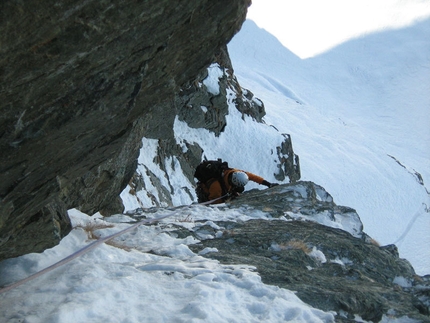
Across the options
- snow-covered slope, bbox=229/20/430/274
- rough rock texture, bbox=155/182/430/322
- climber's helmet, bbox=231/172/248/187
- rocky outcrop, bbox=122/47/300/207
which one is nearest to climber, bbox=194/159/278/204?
climber's helmet, bbox=231/172/248/187

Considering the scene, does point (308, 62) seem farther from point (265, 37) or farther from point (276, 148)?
point (276, 148)

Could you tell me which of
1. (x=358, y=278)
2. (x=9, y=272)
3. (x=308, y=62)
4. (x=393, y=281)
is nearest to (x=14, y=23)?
(x=9, y=272)

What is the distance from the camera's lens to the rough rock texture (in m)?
5.13

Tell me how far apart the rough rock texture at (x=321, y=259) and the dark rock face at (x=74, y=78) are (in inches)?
90.3

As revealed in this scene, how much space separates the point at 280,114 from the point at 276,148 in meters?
20.6

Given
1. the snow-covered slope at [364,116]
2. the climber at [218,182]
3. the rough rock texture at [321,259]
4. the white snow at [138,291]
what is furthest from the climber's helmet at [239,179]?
the snow-covered slope at [364,116]

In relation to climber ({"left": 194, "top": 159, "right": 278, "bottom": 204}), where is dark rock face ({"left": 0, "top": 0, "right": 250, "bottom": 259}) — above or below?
above

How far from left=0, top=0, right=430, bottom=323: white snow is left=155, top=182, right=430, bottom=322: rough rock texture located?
179 mm

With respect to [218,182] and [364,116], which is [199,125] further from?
[364,116]

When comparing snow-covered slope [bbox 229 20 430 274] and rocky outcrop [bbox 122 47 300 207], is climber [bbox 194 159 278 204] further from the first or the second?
snow-covered slope [bbox 229 20 430 274]

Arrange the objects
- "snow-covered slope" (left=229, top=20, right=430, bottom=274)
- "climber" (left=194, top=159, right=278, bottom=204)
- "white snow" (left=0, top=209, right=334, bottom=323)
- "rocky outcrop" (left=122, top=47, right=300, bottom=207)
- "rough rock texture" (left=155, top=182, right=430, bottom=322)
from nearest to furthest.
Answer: "white snow" (left=0, top=209, right=334, bottom=323), "rough rock texture" (left=155, top=182, right=430, bottom=322), "climber" (left=194, top=159, right=278, bottom=204), "rocky outcrop" (left=122, top=47, right=300, bottom=207), "snow-covered slope" (left=229, top=20, right=430, bottom=274)

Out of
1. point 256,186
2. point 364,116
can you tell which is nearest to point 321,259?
point 256,186

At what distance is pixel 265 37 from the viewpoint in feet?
342

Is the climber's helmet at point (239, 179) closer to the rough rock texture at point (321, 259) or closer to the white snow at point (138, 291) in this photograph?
the rough rock texture at point (321, 259)
